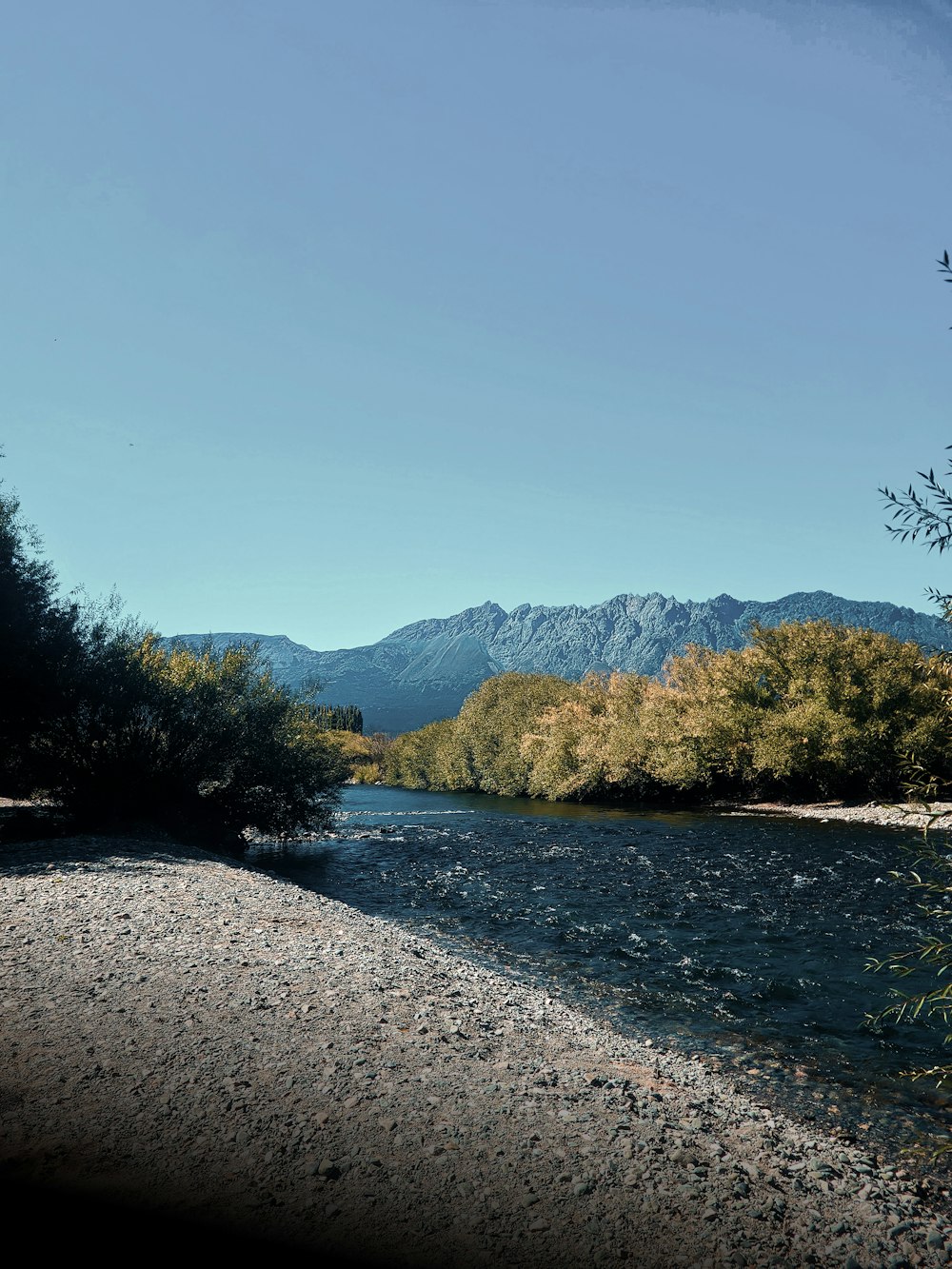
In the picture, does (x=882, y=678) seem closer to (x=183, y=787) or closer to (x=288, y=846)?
(x=288, y=846)

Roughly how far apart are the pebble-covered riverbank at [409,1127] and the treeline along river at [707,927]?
204 centimetres

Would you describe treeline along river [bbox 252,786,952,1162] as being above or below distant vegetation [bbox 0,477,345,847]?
below

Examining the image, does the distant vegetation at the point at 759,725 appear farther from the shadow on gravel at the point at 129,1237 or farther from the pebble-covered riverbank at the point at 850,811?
the shadow on gravel at the point at 129,1237

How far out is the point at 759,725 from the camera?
65188 mm

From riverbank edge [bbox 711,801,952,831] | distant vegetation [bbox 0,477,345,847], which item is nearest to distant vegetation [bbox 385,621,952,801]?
riverbank edge [bbox 711,801,952,831]

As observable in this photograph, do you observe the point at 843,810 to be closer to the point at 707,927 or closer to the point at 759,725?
the point at 759,725

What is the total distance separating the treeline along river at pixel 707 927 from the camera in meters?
12.6

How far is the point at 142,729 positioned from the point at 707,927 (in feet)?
92.9

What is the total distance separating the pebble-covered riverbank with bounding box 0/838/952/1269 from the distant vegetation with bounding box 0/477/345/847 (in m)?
21.8

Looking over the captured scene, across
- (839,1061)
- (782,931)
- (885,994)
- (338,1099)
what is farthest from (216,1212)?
(782,931)

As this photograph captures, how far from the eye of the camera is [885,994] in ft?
51.9

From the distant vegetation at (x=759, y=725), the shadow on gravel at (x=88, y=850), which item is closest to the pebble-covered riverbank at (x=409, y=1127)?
the shadow on gravel at (x=88, y=850)

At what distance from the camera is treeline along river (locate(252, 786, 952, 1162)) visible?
12.6 metres

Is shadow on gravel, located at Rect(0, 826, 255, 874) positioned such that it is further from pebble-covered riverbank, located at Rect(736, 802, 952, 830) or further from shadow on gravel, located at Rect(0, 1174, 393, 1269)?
pebble-covered riverbank, located at Rect(736, 802, 952, 830)
